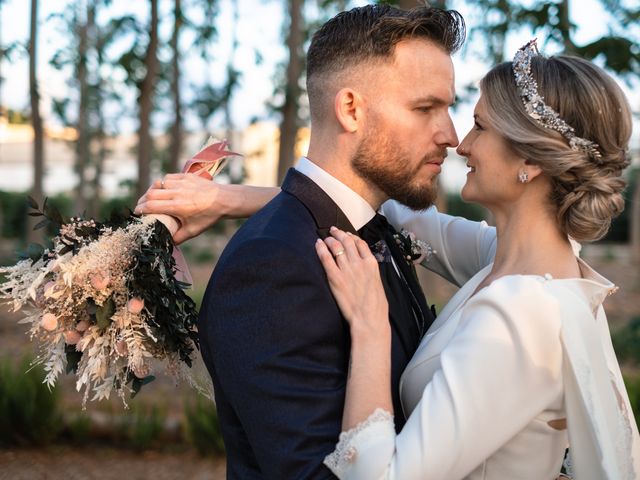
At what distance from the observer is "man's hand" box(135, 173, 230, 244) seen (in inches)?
99.2

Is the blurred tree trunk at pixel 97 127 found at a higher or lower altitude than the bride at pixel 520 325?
lower

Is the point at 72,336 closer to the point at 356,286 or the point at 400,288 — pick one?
the point at 356,286

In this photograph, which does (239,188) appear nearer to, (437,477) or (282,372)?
(282,372)

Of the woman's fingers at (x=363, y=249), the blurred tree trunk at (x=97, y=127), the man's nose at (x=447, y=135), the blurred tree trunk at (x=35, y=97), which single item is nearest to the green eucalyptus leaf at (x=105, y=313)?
the woman's fingers at (x=363, y=249)

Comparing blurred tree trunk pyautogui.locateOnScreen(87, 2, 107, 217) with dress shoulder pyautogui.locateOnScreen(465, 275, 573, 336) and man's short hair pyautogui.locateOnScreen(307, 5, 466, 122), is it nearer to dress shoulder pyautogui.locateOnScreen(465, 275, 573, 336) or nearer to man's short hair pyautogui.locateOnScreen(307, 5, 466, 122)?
man's short hair pyautogui.locateOnScreen(307, 5, 466, 122)

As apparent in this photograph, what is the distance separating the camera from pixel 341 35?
100 inches

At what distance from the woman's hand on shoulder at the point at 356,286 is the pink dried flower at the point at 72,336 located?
0.78m

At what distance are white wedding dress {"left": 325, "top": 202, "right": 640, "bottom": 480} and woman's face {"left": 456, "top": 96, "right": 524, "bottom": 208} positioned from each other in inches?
14.3

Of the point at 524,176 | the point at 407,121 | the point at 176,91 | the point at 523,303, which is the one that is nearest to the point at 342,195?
the point at 407,121

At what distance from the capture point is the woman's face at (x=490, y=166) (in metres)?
2.42

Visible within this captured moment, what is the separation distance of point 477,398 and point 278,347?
532mm

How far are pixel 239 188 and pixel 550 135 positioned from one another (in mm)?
1112

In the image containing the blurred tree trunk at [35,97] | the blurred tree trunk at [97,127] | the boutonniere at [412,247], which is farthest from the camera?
the blurred tree trunk at [97,127]

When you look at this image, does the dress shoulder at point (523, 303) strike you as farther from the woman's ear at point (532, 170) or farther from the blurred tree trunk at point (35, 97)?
the blurred tree trunk at point (35, 97)
